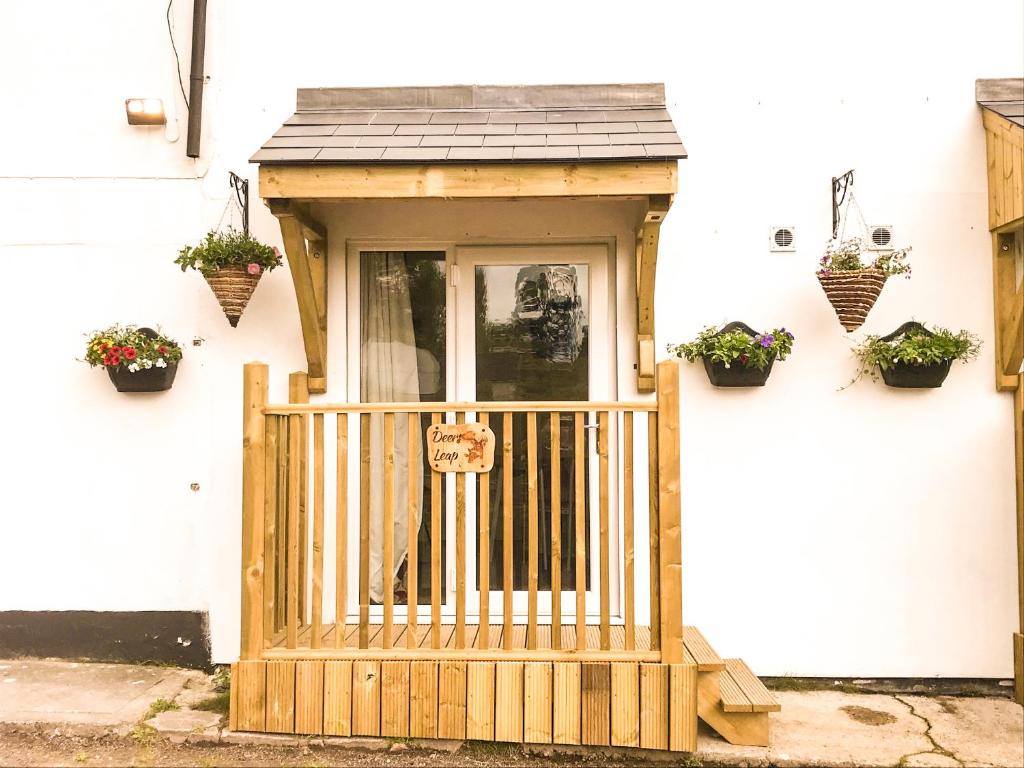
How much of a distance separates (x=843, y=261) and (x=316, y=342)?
2497 millimetres

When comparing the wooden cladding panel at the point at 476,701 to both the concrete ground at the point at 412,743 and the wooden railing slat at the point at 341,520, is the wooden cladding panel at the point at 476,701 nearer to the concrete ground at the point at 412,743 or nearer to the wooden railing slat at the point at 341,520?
the concrete ground at the point at 412,743

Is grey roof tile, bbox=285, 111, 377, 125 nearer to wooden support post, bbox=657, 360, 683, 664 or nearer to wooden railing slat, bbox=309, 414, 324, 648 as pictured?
wooden railing slat, bbox=309, 414, 324, 648

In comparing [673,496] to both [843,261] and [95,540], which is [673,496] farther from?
[95,540]

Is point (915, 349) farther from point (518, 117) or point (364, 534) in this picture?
point (364, 534)

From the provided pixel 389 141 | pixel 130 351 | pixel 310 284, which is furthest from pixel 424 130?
pixel 130 351

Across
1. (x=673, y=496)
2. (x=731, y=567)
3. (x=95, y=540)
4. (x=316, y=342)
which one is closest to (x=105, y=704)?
(x=95, y=540)

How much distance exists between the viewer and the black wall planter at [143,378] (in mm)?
3859

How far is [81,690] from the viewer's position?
3602 millimetres

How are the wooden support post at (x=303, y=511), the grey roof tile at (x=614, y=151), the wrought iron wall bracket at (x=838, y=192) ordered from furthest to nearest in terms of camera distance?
1. the wrought iron wall bracket at (x=838, y=192)
2. the wooden support post at (x=303, y=511)
3. the grey roof tile at (x=614, y=151)

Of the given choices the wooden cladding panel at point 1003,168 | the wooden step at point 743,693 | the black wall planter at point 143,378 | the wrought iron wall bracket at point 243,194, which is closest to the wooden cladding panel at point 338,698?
the wooden step at point 743,693

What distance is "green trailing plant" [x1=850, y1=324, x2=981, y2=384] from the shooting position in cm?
369

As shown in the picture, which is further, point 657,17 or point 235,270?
point 657,17

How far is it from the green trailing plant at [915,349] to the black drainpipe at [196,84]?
11.2 feet

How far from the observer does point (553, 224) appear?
397cm
